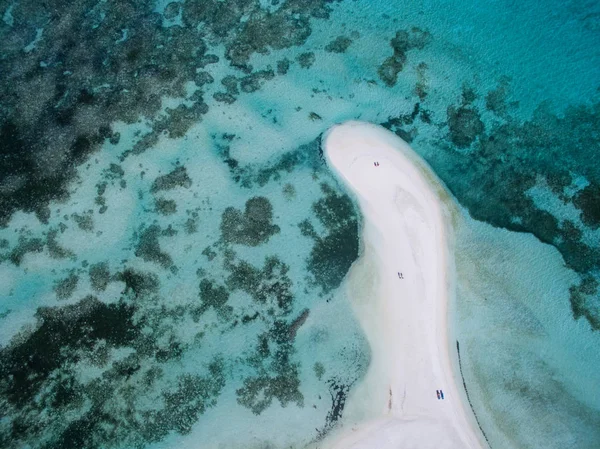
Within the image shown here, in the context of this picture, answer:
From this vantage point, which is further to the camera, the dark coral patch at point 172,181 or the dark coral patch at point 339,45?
the dark coral patch at point 339,45

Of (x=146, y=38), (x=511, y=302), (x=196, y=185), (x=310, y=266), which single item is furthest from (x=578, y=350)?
(x=146, y=38)

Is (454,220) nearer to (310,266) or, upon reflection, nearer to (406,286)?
(406,286)

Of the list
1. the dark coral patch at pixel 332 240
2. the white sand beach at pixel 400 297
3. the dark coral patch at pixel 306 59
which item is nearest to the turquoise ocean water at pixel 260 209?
the dark coral patch at pixel 332 240

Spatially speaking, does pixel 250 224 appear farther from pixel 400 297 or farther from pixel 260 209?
pixel 400 297

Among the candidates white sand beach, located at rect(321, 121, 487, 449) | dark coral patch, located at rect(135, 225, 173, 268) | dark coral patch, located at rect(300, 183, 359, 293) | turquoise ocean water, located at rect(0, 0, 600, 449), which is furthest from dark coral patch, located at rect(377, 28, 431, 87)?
dark coral patch, located at rect(135, 225, 173, 268)

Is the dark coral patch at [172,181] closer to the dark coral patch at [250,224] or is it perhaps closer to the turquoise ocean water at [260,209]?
the turquoise ocean water at [260,209]

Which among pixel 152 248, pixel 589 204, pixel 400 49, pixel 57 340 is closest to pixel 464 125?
pixel 400 49

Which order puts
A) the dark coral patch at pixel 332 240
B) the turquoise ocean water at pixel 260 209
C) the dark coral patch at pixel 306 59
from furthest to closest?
the dark coral patch at pixel 306 59
the dark coral patch at pixel 332 240
the turquoise ocean water at pixel 260 209

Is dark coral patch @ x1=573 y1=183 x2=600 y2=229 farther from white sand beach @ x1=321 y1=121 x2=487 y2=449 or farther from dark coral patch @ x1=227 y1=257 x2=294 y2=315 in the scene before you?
dark coral patch @ x1=227 y1=257 x2=294 y2=315
